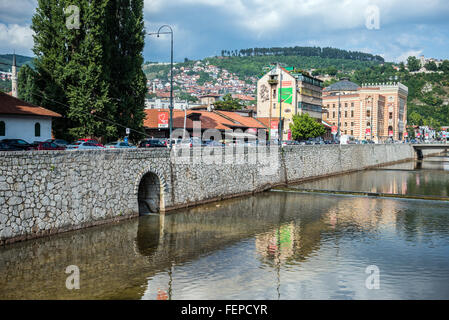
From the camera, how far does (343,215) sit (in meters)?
32.5

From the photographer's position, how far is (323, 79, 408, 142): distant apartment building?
13150 cm

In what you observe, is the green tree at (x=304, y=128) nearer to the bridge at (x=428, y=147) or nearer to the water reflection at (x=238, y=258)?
the bridge at (x=428, y=147)

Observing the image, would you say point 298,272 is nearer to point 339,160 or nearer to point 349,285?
point 349,285

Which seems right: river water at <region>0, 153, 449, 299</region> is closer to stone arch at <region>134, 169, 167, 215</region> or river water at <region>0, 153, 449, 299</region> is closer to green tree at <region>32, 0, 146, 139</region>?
stone arch at <region>134, 169, 167, 215</region>

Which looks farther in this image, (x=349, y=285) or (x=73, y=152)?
(x=73, y=152)

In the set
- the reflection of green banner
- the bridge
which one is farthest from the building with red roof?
the bridge

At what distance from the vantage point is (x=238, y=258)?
2089cm

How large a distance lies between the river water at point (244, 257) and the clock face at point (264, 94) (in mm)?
74540

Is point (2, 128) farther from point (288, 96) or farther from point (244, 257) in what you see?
point (288, 96)

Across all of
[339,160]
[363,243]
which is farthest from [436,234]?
[339,160]

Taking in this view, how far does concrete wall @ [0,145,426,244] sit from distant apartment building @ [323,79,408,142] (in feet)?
Answer: 299

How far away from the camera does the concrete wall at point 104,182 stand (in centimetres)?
2031

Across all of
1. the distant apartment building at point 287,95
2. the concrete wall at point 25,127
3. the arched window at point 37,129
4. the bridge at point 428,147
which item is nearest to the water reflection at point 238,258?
the concrete wall at point 25,127

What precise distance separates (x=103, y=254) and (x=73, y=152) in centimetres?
622
